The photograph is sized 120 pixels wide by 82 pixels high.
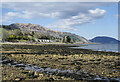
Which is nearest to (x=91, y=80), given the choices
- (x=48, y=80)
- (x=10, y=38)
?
(x=48, y=80)

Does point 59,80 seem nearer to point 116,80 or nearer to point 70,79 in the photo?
point 70,79

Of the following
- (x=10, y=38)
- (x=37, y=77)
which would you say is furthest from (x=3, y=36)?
(x=37, y=77)

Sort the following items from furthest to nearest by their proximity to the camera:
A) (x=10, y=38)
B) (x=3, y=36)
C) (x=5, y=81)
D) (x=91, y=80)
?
(x=10, y=38) → (x=3, y=36) → (x=91, y=80) → (x=5, y=81)

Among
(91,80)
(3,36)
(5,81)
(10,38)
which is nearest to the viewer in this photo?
(5,81)

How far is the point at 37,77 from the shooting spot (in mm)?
9578

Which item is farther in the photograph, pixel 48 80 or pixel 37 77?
pixel 37 77

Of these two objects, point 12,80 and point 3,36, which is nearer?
point 12,80

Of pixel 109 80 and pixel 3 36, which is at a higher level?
pixel 3 36

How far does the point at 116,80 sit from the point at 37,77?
19.4 feet

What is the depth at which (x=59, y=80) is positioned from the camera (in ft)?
29.5

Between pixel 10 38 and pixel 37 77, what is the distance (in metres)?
155

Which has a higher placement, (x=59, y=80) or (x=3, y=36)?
(x=3, y=36)

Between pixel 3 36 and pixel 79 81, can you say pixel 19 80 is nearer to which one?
pixel 79 81

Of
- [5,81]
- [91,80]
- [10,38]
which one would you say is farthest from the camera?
[10,38]
